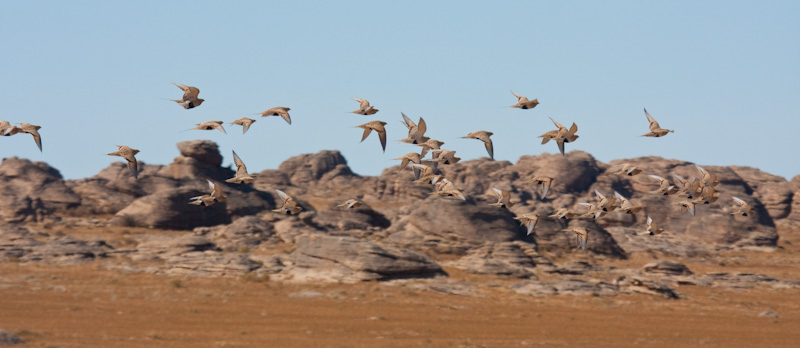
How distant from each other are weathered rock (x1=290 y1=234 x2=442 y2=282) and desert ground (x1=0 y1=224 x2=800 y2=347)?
4.54 ft

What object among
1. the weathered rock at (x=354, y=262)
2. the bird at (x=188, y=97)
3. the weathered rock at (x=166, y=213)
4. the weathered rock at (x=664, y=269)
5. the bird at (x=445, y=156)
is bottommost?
the weathered rock at (x=664, y=269)

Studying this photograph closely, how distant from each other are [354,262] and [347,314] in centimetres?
1214

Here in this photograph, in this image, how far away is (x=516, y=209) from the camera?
10231 centimetres

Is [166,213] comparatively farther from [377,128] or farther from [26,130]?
[26,130]

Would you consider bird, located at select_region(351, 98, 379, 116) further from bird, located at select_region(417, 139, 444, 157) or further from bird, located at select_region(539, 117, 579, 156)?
bird, located at select_region(539, 117, 579, 156)

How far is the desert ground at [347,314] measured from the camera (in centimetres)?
3944

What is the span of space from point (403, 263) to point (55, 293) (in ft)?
74.2

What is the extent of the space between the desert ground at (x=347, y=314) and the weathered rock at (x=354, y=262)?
1385 mm

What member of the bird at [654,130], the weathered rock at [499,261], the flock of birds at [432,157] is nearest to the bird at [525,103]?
the flock of birds at [432,157]

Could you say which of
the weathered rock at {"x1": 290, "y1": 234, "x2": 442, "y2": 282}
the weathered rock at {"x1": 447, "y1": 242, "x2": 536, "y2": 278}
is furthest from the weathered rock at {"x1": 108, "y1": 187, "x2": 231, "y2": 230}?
the weathered rock at {"x1": 447, "y1": 242, "x2": 536, "y2": 278}

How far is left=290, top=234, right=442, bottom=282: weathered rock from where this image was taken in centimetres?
5800

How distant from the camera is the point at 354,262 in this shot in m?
58.5

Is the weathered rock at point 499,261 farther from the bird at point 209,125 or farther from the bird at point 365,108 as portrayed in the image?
the bird at point 209,125

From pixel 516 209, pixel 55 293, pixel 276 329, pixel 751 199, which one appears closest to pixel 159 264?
pixel 55 293
